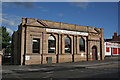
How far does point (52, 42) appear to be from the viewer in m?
22.4

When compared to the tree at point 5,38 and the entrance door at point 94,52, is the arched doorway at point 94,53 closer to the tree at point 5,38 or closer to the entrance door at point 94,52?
the entrance door at point 94,52

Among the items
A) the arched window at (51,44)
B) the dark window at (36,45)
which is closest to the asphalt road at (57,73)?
the dark window at (36,45)

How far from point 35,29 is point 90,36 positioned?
12337 millimetres

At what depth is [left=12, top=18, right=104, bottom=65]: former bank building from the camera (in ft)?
66.0

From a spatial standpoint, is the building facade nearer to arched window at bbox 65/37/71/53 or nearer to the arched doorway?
the arched doorway

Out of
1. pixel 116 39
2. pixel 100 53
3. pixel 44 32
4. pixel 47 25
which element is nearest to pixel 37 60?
pixel 44 32

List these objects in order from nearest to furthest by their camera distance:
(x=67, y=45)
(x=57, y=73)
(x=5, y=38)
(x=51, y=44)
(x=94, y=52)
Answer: (x=57, y=73) < (x=51, y=44) < (x=67, y=45) < (x=94, y=52) < (x=5, y=38)

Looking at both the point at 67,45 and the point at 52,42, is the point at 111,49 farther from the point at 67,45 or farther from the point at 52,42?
the point at 52,42

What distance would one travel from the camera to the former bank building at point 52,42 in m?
20.1

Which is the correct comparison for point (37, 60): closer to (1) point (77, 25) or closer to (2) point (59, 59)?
(2) point (59, 59)

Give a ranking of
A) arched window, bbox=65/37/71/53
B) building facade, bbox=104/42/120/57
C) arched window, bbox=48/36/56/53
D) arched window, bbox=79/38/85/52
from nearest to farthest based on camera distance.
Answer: arched window, bbox=48/36/56/53
arched window, bbox=65/37/71/53
arched window, bbox=79/38/85/52
building facade, bbox=104/42/120/57

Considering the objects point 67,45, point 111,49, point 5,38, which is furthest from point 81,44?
point 5,38

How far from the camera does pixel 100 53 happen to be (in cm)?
2898

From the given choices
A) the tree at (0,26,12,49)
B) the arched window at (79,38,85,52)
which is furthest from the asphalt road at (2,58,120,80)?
the tree at (0,26,12,49)
